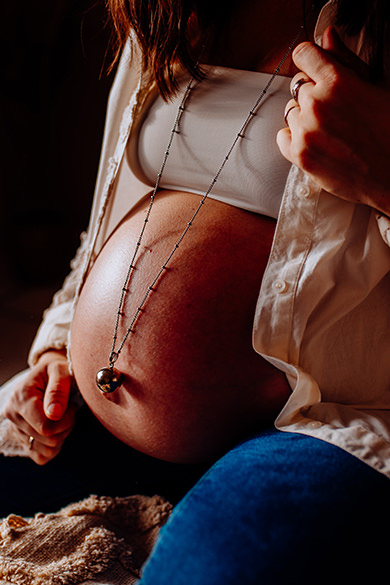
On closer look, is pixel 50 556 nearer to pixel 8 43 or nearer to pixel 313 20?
pixel 313 20

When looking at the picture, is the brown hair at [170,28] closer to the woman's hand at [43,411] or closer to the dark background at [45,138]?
the woman's hand at [43,411]

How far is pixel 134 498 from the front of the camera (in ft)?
2.59

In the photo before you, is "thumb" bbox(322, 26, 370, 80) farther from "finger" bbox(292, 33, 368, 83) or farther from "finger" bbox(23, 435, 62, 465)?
"finger" bbox(23, 435, 62, 465)

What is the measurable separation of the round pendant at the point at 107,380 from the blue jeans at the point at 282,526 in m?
0.19

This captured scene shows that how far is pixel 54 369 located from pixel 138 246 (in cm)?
28

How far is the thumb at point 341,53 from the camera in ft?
1.77

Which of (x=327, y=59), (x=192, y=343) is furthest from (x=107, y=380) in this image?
(x=327, y=59)

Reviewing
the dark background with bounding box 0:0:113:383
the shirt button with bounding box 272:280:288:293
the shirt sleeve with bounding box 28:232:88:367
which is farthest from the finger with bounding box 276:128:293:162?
the dark background with bounding box 0:0:113:383

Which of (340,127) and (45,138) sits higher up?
(340,127)

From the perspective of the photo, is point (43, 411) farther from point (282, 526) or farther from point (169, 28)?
point (169, 28)

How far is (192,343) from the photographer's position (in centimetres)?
59

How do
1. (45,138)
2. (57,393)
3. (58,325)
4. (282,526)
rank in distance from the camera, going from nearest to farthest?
(282,526) < (57,393) < (58,325) < (45,138)

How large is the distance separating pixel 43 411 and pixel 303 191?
0.52 meters

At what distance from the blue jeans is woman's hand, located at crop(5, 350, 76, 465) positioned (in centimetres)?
36
